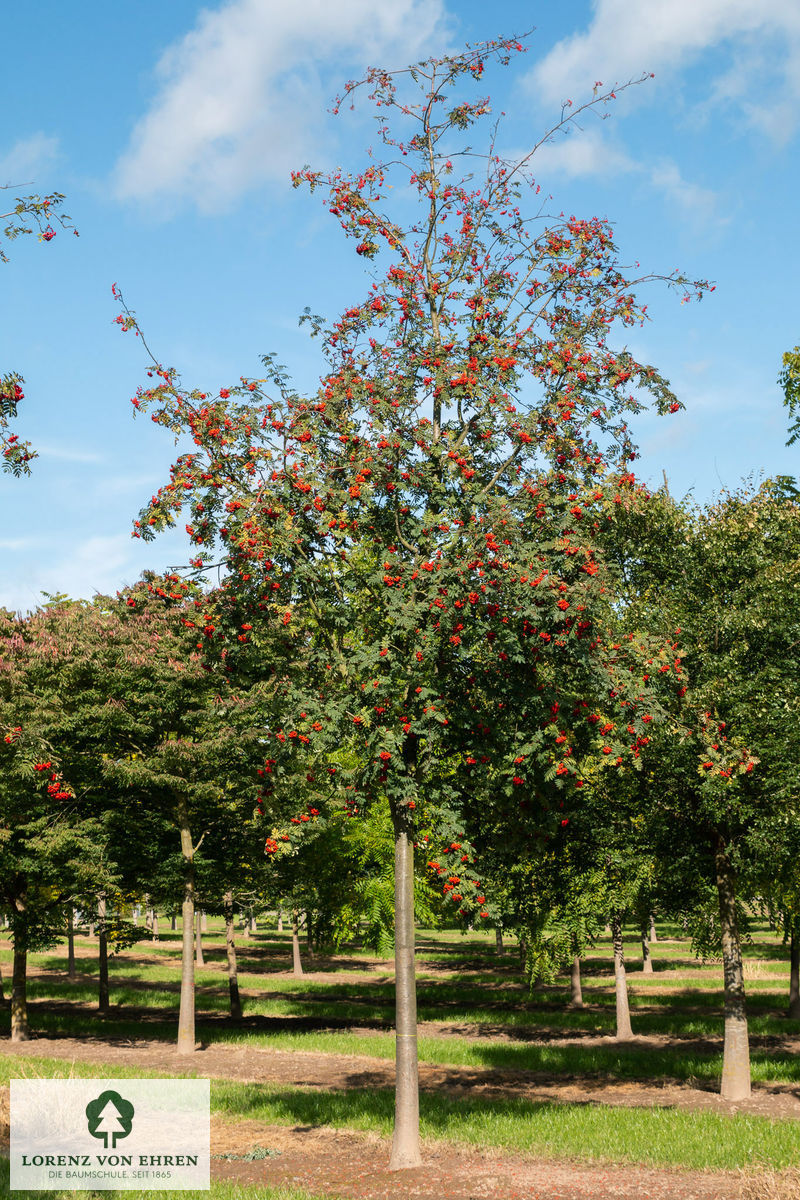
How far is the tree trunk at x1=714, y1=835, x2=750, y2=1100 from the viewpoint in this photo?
1675 cm

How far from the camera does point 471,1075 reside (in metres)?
19.7

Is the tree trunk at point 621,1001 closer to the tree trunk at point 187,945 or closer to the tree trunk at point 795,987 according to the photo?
the tree trunk at point 795,987

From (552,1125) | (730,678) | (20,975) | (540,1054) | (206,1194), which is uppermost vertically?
(730,678)

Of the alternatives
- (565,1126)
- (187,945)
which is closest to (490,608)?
(565,1126)

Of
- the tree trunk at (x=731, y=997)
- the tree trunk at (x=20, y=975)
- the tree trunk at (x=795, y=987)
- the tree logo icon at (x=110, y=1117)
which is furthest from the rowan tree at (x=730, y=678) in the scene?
the tree trunk at (x=20, y=975)

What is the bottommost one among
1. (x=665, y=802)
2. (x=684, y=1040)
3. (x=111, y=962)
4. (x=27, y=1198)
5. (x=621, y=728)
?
(x=111, y=962)

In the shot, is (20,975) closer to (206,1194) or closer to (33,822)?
(33,822)

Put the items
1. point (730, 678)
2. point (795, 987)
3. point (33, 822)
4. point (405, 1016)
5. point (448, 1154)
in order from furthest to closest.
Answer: point (795, 987), point (33, 822), point (730, 678), point (448, 1154), point (405, 1016)

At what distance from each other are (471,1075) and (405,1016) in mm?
9118

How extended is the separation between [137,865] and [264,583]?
16618mm

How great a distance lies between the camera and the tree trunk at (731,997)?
16.8 m

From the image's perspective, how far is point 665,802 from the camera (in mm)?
17359

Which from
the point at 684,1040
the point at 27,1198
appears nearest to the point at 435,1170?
the point at 27,1198

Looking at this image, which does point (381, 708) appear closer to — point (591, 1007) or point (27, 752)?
point (27, 752)
